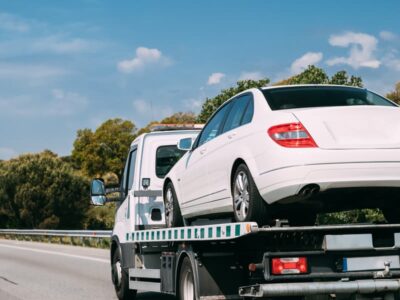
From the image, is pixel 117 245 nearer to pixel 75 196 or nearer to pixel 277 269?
pixel 277 269

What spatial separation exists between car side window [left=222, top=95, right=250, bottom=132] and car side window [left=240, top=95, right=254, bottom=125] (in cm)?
7

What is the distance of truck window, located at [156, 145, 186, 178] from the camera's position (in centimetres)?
1095

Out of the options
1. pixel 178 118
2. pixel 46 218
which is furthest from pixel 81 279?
pixel 178 118

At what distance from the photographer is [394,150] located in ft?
21.3

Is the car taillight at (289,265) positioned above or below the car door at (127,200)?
below

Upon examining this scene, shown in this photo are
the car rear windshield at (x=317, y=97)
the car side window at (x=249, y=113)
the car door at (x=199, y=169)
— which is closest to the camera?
the car rear windshield at (x=317, y=97)

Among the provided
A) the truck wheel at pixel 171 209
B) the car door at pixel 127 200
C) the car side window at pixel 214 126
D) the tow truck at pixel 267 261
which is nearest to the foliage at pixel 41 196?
the car door at pixel 127 200

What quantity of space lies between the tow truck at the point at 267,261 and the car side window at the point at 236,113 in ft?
3.42

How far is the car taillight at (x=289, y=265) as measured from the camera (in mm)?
6438

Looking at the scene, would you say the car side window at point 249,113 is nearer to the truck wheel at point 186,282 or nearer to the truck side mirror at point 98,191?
the truck wheel at point 186,282

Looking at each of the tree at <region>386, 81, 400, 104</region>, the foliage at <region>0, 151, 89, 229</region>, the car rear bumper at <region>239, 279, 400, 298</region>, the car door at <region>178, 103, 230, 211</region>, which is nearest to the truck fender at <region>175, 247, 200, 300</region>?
the car door at <region>178, 103, 230, 211</region>

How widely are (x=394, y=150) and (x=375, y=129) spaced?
253mm

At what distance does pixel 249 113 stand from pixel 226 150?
17.9 inches

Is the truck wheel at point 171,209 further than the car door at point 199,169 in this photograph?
Yes
